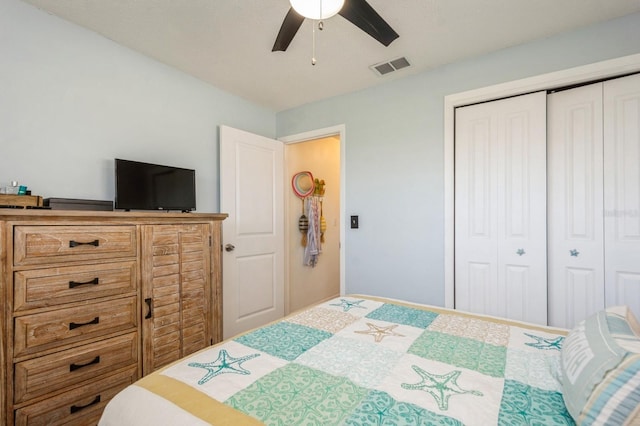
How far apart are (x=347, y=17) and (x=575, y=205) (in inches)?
77.1

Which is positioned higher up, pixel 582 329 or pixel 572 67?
pixel 572 67

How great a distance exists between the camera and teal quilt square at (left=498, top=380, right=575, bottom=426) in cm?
76

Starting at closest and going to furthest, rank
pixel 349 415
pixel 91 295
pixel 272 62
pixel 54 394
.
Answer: pixel 349 415, pixel 54 394, pixel 91 295, pixel 272 62

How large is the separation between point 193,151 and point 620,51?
314 centimetres

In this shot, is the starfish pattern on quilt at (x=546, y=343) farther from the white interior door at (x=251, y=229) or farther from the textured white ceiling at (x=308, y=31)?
the white interior door at (x=251, y=229)

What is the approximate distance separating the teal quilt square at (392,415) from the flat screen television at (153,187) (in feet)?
6.44

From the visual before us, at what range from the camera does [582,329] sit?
1037 mm

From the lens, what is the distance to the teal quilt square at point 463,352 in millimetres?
1045

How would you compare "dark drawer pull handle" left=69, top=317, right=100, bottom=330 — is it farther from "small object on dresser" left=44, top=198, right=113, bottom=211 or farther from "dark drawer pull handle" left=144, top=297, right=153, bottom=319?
"small object on dresser" left=44, top=198, right=113, bottom=211

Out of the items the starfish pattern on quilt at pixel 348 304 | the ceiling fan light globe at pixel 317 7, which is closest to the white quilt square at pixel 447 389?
the starfish pattern on quilt at pixel 348 304

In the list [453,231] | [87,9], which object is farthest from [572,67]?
[87,9]

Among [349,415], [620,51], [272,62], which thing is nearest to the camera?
[349,415]

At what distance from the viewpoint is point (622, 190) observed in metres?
1.97

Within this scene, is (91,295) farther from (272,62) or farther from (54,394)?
(272,62)
